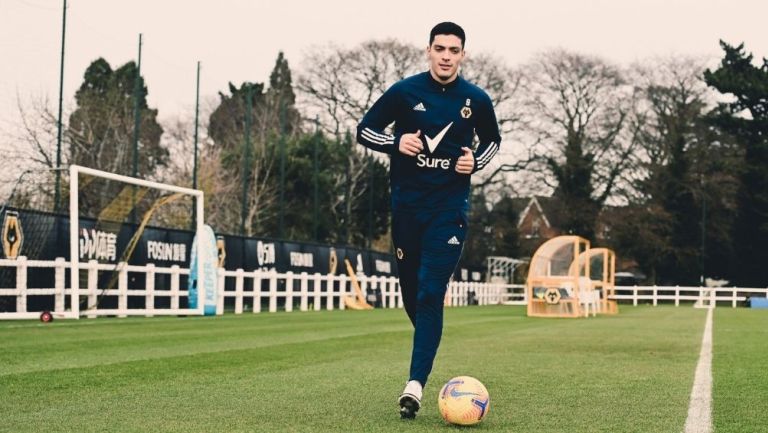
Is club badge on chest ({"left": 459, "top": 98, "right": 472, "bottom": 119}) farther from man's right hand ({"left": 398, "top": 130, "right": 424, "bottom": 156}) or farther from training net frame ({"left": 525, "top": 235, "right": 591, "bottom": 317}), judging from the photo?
training net frame ({"left": 525, "top": 235, "right": 591, "bottom": 317})

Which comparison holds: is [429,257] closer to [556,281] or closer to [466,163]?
[466,163]

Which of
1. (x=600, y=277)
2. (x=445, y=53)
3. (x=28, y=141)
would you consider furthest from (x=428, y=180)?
(x=600, y=277)

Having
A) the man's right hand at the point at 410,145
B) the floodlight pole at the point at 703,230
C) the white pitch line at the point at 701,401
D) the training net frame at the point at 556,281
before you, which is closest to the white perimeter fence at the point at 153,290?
the training net frame at the point at 556,281

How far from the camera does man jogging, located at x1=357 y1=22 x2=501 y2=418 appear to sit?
21.2ft

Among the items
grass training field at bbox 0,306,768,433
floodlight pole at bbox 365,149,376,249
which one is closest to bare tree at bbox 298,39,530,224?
floodlight pole at bbox 365,149,376,249

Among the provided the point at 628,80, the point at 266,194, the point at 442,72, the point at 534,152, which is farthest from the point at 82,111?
the point at 442,72

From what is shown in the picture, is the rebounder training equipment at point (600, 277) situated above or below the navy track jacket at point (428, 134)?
below

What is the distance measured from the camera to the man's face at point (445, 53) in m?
6.49

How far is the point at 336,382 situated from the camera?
318 inches

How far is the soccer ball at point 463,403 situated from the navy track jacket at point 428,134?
116 cm

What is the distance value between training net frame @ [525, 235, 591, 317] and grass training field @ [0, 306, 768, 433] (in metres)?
13.9

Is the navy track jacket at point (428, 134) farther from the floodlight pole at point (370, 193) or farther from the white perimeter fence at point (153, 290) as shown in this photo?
the floodlight pole at point (370, 193)

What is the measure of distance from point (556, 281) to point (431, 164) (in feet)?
77.0

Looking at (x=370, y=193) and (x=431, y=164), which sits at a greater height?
(x=370, y=193)
